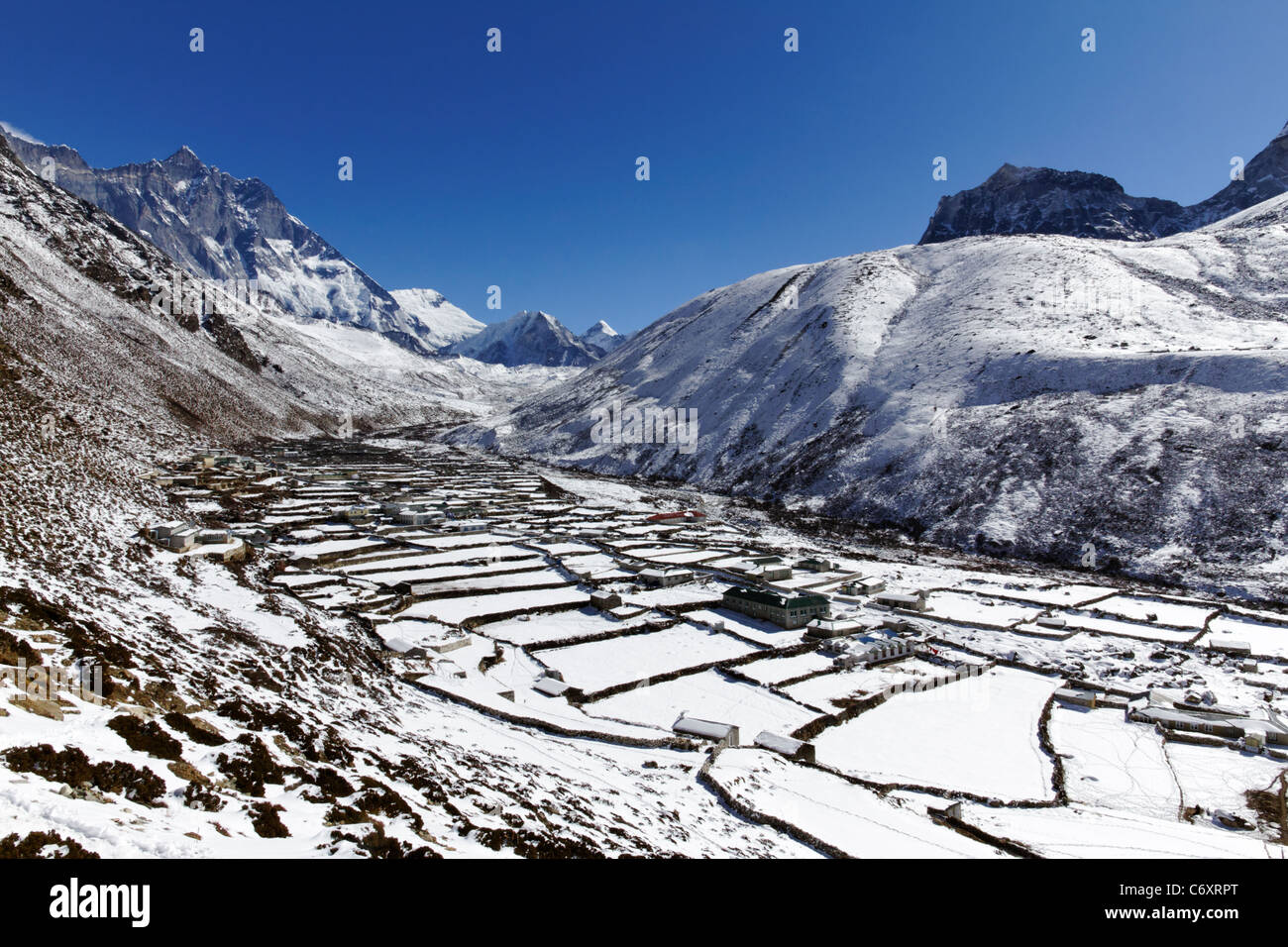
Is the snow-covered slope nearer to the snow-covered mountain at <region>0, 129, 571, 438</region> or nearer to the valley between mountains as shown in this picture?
the valley between mountains

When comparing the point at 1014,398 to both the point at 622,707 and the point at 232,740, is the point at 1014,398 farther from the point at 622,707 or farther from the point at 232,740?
the point at 232,740

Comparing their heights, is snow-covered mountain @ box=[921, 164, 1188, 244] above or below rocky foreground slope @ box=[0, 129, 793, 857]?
above


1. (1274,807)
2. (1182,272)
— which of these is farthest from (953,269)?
(1274,807)

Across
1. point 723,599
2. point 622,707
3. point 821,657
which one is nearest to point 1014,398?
point 723,599

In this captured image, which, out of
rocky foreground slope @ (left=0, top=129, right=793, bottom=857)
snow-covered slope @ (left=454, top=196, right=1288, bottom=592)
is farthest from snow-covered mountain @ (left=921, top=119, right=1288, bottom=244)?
rocky foreground slope @ (left=0, top=129, right=793, bottom=857)

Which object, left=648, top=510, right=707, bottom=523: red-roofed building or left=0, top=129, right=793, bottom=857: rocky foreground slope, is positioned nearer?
left=0, top=129, right=793, bottom=857: rocky foreground slope

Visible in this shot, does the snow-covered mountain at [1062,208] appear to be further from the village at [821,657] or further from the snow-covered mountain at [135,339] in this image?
the snow-covered mountain at [135,339]
